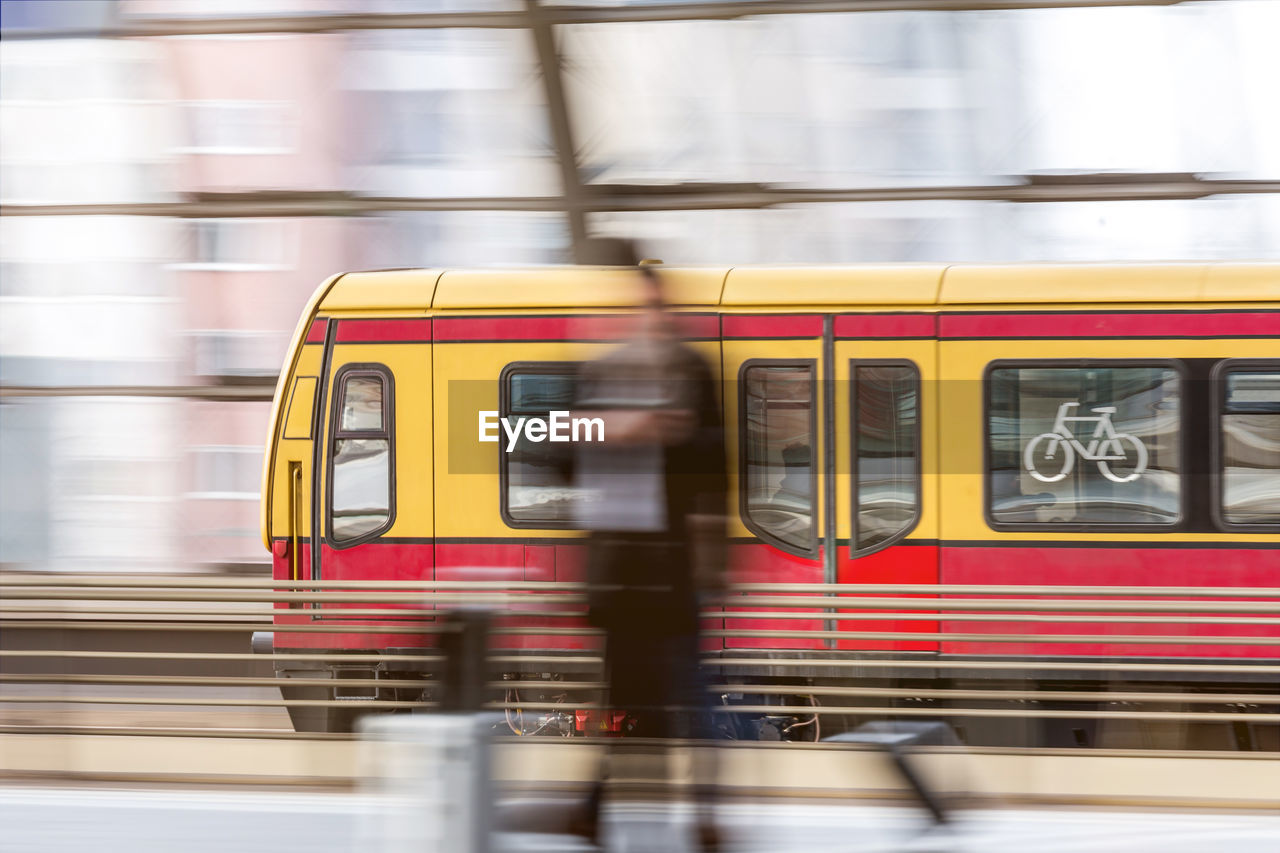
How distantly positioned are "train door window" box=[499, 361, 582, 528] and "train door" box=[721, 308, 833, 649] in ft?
2.79

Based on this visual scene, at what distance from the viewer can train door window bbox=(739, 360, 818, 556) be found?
20.6 feet

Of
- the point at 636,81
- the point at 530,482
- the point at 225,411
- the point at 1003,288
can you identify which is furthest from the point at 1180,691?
the point at 225,411

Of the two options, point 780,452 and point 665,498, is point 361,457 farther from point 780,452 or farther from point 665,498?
point 665,498

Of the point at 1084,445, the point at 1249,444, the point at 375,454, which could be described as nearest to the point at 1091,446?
the point at 1084,445

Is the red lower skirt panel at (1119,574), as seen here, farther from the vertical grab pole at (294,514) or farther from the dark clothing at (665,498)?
the dark clothing at (665,498)

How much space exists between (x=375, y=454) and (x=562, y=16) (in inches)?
127

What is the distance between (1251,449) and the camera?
5.94 m

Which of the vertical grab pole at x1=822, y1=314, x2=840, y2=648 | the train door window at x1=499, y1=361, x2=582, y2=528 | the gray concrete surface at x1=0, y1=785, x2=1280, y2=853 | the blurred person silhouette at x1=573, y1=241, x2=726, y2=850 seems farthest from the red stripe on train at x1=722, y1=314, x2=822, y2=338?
the blurred person silhouette at x1=573, y1=241, x2=726, y2=850

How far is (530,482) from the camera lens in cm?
645

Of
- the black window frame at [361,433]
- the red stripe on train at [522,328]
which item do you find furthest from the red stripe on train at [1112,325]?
the black window frame at [361,433]

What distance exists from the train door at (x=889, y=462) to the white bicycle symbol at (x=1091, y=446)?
0.51 meters

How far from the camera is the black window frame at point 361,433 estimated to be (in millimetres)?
6680

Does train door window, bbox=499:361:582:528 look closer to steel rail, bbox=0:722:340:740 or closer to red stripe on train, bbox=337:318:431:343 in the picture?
red stripe on train, bbox=337:318:431:343

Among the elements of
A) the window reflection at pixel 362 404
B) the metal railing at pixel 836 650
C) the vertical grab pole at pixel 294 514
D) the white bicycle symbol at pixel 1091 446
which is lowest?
the metal railing at pixel 836 650
